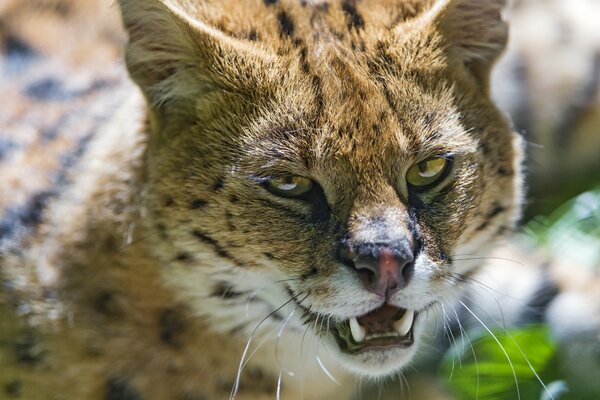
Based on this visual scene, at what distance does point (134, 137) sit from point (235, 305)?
2.05ft

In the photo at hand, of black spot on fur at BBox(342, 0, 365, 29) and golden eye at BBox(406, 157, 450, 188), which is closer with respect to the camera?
golden eye at BBox(406, 157, 450, 188)

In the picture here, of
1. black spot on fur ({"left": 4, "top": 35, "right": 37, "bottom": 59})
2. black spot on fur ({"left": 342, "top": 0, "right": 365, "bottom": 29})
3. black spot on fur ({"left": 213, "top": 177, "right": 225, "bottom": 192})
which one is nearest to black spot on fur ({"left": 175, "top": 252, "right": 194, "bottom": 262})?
black spot on fur ({"left": 213, "top": 177, "right": 225, "bottom": 192})

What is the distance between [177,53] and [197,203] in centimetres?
45

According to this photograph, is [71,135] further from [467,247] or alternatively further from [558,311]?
[558,311]

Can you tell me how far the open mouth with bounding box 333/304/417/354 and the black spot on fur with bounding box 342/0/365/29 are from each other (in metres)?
0.87

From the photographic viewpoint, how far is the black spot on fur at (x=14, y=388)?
338 cm

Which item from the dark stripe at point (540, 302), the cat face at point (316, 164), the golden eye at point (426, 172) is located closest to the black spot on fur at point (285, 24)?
the cat face at point (316, 164)

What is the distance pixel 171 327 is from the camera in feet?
11.1

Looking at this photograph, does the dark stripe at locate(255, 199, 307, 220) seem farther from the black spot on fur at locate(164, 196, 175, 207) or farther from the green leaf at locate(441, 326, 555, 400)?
the green leaf at locate(441, 326, 555, 400)

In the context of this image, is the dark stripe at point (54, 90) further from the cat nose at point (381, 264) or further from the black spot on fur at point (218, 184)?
the cat nose at point (381, 264)

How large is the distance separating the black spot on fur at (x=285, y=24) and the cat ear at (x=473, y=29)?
0.42 m

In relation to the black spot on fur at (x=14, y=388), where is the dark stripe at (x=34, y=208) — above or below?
above

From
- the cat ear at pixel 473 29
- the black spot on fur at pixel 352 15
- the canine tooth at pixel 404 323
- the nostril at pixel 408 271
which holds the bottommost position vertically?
the canine tooth at pixel 404 323

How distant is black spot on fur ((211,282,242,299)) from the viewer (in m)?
3.23
